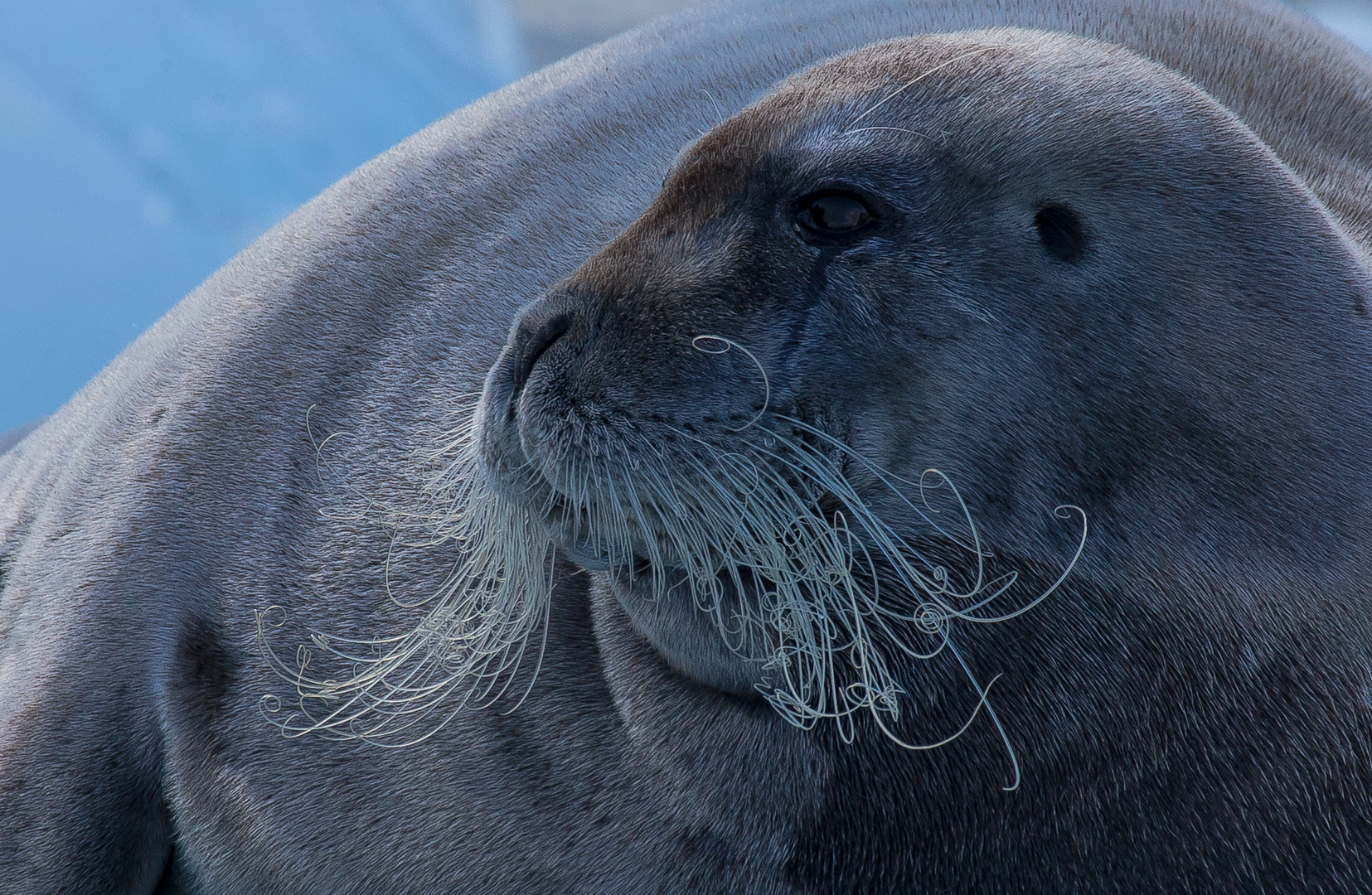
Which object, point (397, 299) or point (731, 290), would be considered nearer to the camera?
point (731, 290)

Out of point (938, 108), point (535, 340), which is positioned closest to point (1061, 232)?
point (938, 108)

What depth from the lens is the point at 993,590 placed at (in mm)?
1737

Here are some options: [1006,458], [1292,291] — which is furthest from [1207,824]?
[1292,291]

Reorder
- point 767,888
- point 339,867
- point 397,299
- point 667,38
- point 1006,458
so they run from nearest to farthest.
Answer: point 1006,458 → point 767,888 → point 339,867 → point 397,299 → point 667,38

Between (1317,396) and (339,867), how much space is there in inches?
66.8

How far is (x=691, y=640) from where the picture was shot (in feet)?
6.18

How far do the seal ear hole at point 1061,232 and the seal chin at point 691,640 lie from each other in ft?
2.10

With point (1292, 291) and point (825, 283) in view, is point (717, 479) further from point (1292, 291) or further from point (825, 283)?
point (1292, 291)

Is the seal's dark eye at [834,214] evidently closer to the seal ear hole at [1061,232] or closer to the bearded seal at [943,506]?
the bearded seal at [943,506]

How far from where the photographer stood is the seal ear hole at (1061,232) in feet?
5.71

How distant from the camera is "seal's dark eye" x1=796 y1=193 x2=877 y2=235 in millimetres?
1755

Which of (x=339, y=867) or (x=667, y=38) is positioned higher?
(x=667, y=38)

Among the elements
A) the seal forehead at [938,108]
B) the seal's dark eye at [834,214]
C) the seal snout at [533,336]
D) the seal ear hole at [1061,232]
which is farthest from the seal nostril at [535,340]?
the seal ear hole at [1061,232]

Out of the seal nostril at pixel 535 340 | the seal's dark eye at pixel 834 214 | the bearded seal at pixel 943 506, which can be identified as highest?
the seal nostril at pixel 535 340
